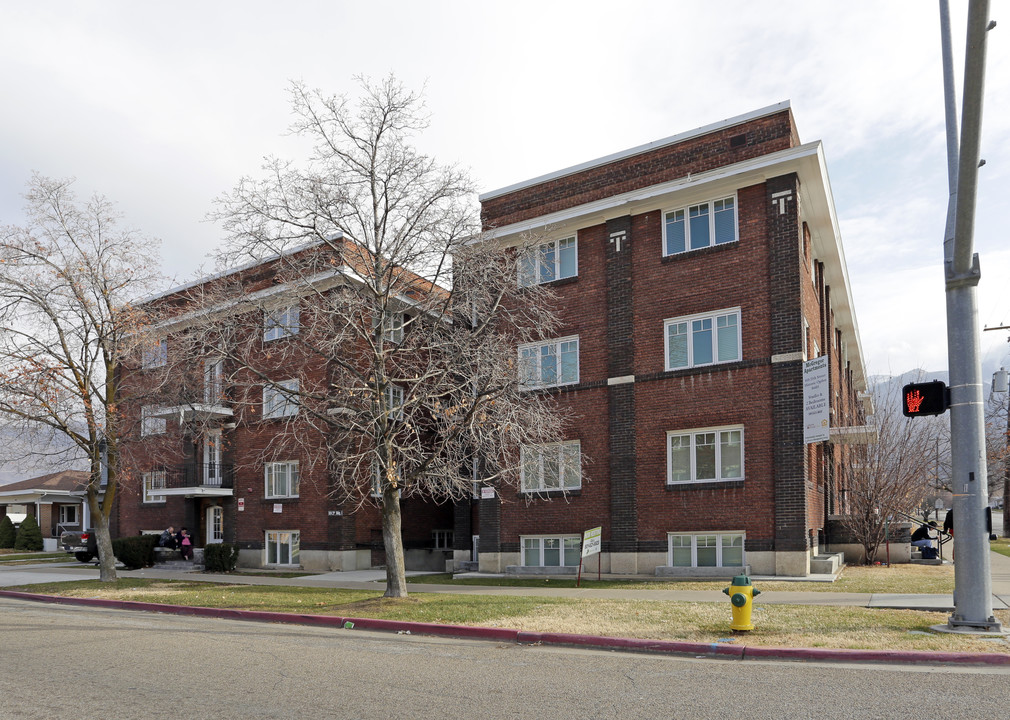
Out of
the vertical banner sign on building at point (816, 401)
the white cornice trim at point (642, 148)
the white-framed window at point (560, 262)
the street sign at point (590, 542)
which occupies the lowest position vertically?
the street sign at point (590, 542)

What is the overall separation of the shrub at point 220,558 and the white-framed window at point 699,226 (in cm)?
1656

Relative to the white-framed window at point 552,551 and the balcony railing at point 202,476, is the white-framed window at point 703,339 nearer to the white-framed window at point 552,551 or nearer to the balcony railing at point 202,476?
Result: the white-framed window at point 552,551

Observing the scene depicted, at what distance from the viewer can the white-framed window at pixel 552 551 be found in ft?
76.8

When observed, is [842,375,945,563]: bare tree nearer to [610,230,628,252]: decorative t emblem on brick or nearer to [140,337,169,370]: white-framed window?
[610,230,628,252]: decorative t emblem on brick

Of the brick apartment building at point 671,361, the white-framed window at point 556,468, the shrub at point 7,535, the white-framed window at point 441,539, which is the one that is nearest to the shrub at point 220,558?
the brick apartment building at point 671,361

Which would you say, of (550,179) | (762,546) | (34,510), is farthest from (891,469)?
(34,510)

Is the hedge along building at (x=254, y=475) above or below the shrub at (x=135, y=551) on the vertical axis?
above

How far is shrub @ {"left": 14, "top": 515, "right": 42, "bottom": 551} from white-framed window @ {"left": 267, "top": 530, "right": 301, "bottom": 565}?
2161cm

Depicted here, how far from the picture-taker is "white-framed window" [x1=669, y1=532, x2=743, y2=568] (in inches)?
816

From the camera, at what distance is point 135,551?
28.7 meters

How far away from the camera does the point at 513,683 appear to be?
8.77 m

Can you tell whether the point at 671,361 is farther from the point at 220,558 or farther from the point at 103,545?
the point at 103,545

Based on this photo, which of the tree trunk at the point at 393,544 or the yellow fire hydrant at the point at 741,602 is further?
the tree trunk at the point at 393,544

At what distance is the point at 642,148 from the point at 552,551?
11.7m
